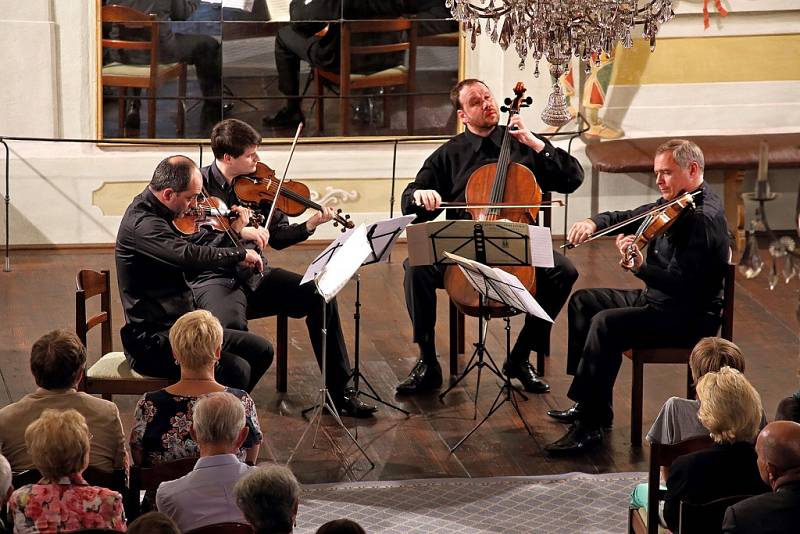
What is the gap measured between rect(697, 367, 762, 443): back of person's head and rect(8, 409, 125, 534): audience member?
1.65 m

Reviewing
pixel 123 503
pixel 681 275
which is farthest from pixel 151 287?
pixel 681 275

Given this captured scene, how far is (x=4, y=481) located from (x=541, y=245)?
2.57 metres

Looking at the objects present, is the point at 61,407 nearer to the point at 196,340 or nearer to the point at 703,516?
the point at 196,340

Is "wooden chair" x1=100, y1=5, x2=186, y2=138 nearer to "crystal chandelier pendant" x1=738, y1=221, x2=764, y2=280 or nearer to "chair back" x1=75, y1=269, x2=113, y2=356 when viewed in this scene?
"chair back" x1=75, y1=269, x2=113, y2=356

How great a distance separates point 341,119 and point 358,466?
4.07 metres

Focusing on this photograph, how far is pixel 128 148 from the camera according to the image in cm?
852

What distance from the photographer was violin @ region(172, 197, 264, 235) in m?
5.12

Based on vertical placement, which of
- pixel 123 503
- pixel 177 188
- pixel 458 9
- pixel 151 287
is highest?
pixel 458 9

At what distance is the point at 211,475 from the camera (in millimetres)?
3504

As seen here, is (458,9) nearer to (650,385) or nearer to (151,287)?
(151,287)

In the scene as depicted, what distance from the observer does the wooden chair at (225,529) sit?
3178 mm

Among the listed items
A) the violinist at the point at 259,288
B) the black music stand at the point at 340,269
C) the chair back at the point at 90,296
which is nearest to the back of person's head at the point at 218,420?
the black music stand at the point at 340,269

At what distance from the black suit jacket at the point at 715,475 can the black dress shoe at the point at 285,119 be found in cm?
553

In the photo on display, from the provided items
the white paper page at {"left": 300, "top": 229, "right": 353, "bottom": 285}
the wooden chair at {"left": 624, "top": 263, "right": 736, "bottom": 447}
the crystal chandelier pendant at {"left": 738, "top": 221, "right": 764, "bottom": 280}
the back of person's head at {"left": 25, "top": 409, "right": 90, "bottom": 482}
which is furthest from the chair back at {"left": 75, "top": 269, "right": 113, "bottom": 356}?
the crystal chandelier pendant at {"left": 738, "top": 221, "right": 764, "bottom": 280}
